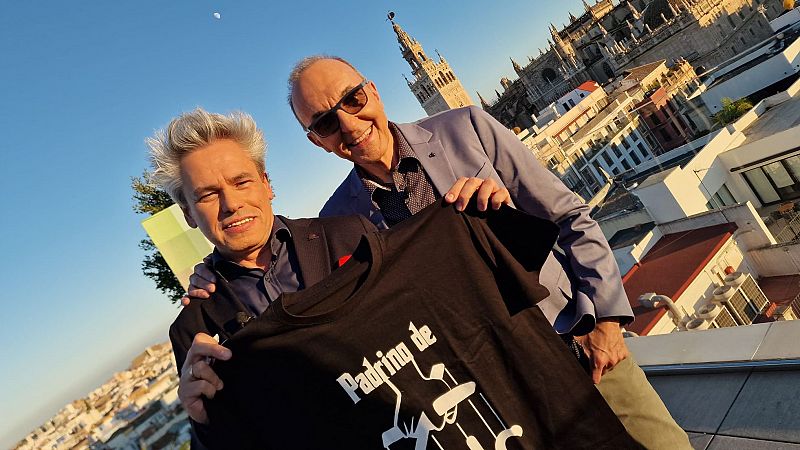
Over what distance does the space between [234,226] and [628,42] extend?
6625 cm

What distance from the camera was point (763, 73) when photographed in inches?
1230

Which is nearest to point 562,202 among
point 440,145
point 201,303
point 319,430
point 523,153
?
point 523,153

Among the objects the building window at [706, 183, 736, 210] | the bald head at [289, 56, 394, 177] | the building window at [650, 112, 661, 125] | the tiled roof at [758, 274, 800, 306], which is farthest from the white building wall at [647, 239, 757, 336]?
the building window at [650, 112, 661, 125]

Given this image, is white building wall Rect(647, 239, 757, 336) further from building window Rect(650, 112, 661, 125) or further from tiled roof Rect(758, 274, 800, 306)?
building window Rect(650, 112, 661, 125)

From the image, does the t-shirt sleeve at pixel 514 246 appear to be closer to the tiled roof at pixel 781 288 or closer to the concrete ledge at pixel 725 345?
the concrete ledge at pixel 725 345

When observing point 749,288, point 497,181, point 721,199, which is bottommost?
point 749,288

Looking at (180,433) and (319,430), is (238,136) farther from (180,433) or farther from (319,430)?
(180,433)

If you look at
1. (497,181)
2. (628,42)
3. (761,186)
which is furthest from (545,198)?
(628,42)

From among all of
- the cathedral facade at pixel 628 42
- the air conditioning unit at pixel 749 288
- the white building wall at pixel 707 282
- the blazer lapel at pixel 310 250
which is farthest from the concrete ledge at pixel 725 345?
the cathedral facade at pixel 628 42

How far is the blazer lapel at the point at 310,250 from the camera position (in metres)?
2.64

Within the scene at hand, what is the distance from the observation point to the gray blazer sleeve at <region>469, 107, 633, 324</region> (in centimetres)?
278

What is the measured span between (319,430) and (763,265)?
63.7ft

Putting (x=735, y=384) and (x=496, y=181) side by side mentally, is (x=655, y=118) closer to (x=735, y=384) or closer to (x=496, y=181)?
(x=735, y=384)

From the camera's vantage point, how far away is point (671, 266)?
670 inches
